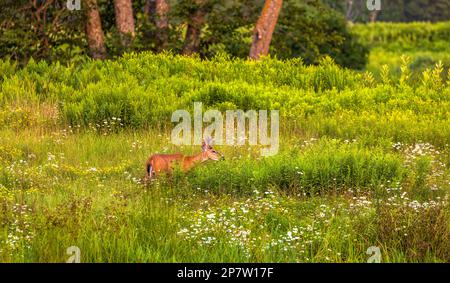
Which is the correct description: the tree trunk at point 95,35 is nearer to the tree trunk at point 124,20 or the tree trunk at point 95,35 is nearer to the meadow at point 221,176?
the tree trunk at point 124,20

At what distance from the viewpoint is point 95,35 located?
21594 millimetres

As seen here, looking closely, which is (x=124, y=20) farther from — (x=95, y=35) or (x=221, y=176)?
(x=221, y=176)

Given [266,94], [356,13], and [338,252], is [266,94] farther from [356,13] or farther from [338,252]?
[356,13]

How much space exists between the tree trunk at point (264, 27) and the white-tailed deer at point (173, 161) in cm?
1113

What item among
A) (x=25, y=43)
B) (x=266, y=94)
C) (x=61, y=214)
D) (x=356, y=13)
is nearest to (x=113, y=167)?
(x=61, y=214)

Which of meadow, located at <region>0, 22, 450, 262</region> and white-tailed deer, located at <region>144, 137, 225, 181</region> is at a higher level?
white-tailed deer, located at <region>144, 137, 225, 181</region>

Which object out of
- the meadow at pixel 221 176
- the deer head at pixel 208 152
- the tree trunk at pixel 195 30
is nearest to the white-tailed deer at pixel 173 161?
the deer head at pixel 208 152

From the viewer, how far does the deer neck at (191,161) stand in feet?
35.7

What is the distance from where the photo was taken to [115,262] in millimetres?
8062

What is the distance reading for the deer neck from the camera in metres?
10.9

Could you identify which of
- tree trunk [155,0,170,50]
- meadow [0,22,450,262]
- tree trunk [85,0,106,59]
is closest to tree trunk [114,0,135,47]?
tree trunk [85,0,106,59]

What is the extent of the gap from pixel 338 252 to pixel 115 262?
2.06 metres

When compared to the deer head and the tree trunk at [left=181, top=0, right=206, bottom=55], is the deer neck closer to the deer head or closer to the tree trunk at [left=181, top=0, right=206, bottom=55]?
the deer head

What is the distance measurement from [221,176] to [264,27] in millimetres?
11595
